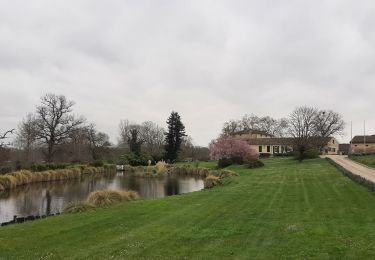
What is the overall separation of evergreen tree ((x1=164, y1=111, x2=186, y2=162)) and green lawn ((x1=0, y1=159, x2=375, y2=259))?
54.3 metres

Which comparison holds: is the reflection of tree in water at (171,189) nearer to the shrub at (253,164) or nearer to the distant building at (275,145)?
the shrub at (253,164)

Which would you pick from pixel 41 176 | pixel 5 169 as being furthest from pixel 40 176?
pixel 5 169

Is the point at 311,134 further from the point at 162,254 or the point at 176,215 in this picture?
the point at 162,254

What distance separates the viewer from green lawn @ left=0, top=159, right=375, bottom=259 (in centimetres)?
885

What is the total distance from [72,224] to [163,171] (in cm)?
3937

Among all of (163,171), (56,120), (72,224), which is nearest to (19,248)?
(72,224)

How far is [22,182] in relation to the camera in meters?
35.5

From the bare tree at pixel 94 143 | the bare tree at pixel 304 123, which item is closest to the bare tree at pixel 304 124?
the bare tree at pixel 304 123

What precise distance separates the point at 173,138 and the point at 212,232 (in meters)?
61.1

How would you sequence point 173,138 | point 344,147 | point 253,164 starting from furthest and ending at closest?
1. point 344,147
2. point 173,138
3. point 253,164

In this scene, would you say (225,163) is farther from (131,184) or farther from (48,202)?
(48,202)

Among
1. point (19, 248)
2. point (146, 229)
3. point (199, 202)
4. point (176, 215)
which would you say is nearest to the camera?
point (19, 248)

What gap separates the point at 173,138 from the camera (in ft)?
236

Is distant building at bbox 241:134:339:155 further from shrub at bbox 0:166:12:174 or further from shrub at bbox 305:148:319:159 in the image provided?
shrub at bbox 0:166:12:174
